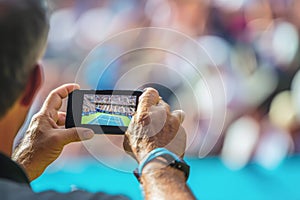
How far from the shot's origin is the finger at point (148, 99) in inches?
30.7

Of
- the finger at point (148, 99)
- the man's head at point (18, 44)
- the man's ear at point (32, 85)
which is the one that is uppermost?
the man's head at point (18, 44)

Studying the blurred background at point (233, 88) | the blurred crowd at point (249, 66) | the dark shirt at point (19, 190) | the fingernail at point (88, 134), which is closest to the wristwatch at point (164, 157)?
the dark shirt at point (19, 190)

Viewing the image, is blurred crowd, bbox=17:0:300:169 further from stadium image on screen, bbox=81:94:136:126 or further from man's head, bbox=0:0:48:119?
man's head, bbox=0:0:48:119

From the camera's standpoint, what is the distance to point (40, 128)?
2.89 ft

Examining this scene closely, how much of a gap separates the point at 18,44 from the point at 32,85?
0.06 m

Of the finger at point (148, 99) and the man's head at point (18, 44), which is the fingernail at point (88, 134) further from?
the man's head at point (18, 44)

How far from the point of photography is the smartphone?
0.83m

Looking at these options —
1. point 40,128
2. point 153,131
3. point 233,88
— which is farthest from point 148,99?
point 233,88

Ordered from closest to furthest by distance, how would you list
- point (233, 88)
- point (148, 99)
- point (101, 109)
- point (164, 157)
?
point (164, 157) < point (148, 99) < point (101, 109) < point (233, 88)

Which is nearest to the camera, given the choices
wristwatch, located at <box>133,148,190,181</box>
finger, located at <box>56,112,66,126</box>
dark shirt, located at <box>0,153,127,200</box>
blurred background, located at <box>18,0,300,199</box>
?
dark shirt, located at <box>0,153,127,200</box>

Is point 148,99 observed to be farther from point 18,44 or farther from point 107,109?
point 18,44

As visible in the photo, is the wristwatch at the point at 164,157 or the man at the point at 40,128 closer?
the man at the point at 40,128

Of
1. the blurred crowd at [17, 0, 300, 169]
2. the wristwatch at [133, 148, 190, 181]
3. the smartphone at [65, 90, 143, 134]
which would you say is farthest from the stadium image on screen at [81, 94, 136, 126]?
the blurred crowd at [17, 0, 300, 169]

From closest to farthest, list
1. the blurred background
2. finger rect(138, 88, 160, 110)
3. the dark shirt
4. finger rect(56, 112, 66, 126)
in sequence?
the dark shirt < finger rect(138, 88, 160, 110) < finger rect(56, 112, 66, 126) < the blurred background
